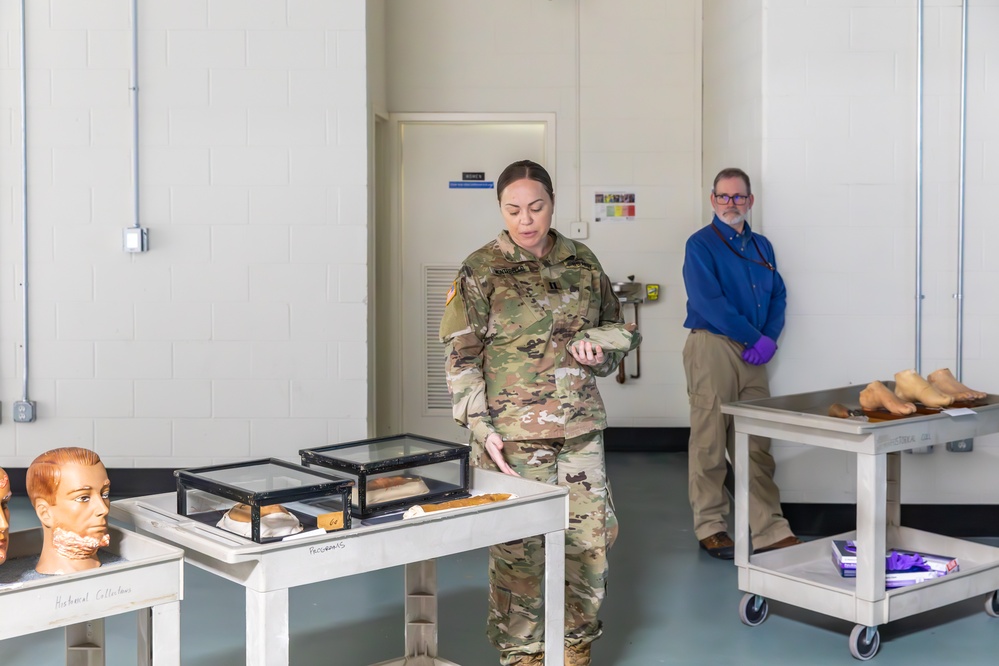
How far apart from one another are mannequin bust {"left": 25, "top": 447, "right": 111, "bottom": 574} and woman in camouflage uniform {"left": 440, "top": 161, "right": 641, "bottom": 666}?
3.23 feet

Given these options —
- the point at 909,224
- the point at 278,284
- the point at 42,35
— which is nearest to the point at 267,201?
the point at 278,284

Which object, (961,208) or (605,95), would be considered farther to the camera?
(605,95)

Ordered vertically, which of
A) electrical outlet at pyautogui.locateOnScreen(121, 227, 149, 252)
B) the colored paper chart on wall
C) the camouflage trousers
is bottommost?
the camouflage trousers

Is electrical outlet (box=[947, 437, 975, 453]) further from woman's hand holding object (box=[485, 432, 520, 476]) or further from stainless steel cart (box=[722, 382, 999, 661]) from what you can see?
woman's hand holding object (box=[485, 432, 520, 476])

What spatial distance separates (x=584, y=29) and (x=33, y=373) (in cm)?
375

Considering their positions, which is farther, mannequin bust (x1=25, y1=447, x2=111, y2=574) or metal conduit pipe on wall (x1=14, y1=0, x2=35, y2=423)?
metal conduit pipe on wall (x1=14, y1=0, x2=35, y2=423)

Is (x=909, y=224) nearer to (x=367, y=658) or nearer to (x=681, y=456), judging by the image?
(x=681, y=456)

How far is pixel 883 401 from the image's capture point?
302 centimetres

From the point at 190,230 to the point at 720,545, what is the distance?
2890 mm

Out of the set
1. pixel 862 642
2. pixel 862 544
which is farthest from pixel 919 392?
pixel 862 642

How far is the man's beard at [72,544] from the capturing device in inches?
68.5

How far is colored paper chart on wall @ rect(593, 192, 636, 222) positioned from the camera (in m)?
6.11

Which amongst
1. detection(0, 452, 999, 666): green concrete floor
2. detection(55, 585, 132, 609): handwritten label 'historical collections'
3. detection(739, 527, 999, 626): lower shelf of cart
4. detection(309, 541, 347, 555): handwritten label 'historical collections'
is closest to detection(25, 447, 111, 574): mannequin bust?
detection(55, 585, 132, 609): handwritten label 'historical collections'

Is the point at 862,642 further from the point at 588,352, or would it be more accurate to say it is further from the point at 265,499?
the point at 265,499
